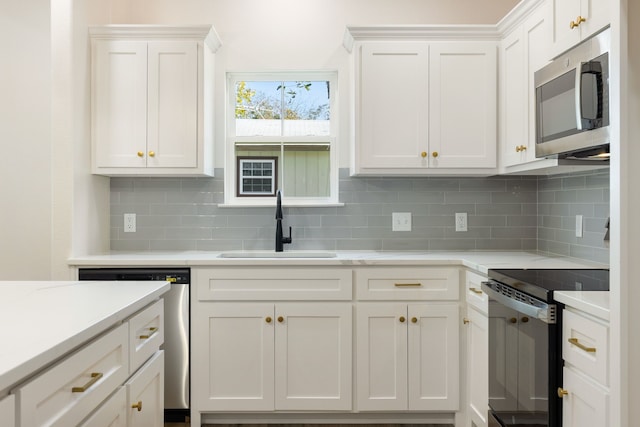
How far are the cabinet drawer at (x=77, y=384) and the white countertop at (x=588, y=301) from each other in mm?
1407

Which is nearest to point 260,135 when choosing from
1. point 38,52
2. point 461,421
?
point 38,52

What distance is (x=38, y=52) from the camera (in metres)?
3.17

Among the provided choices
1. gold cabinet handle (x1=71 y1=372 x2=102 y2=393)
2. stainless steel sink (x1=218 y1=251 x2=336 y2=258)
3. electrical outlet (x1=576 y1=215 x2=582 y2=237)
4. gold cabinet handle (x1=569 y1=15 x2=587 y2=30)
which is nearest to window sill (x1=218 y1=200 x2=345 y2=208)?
stainless steel sink (x1=218 y1=251 x2=336 y2=258)

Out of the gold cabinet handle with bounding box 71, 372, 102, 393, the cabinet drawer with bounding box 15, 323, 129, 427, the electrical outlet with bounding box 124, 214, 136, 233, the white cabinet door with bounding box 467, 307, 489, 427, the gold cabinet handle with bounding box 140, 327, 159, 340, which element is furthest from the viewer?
the electrical outlet with bounding box 124, 214, 136, 233

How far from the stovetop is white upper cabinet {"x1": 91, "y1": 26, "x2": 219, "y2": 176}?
1.82m

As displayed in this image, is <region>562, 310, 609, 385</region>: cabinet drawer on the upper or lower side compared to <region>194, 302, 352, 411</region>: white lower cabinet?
upper

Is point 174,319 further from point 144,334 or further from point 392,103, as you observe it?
point 392,103

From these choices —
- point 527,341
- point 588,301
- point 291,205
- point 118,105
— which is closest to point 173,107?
point 118,105

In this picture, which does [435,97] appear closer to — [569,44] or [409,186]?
[409,186]

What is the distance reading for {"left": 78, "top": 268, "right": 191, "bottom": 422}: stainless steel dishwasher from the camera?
2.71 meters

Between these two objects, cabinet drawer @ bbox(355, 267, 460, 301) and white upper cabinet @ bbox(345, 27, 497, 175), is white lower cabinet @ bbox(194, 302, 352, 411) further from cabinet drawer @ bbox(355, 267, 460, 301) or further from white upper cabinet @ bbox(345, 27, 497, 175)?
white upper cabinet @ bbox(345, 27, 497, 175)

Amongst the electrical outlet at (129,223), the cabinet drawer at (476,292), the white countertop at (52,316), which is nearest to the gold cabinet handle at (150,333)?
the white countertop at (52,316)

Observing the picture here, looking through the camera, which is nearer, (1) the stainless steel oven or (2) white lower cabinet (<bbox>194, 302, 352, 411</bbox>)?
(1) the stainless steel oven

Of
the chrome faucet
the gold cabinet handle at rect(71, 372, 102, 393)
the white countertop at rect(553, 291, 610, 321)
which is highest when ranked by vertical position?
the chrome faucet
